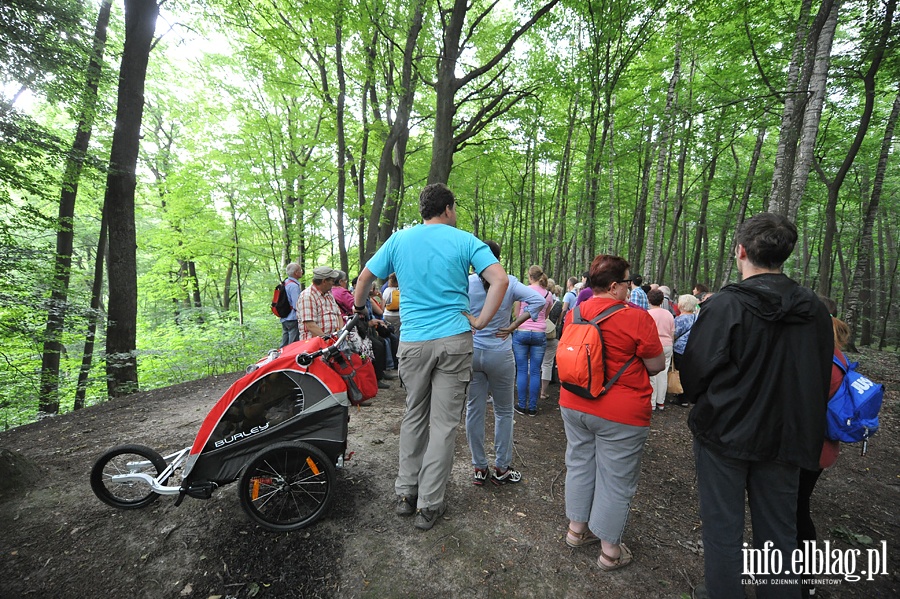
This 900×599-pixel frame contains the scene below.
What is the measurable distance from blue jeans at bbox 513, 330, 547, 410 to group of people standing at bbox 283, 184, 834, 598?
6.26 ft

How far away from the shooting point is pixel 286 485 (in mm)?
2498

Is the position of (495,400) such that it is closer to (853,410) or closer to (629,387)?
(629,387)

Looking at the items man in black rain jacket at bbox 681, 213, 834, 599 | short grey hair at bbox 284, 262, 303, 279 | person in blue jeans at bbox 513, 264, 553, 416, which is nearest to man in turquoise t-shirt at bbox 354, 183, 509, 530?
man in black rain jacket at bbox 681, 213, 834, 599

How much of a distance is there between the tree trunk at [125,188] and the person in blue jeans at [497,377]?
20.7 feet

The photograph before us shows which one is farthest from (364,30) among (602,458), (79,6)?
(602,458)

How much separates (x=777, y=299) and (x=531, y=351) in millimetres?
3483

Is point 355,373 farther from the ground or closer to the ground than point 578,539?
farther from the ground

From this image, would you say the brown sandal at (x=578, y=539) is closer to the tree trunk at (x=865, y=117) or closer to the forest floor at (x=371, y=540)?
the forest floor at (x=371, y=540)

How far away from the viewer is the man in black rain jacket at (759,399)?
1635 mm

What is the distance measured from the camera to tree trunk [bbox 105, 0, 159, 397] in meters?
5.77

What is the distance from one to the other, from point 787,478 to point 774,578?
50cm

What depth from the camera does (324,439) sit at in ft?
8.39

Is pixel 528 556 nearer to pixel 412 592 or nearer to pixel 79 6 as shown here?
pixel 412 592

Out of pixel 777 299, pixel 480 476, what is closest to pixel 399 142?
pixel 480 476
